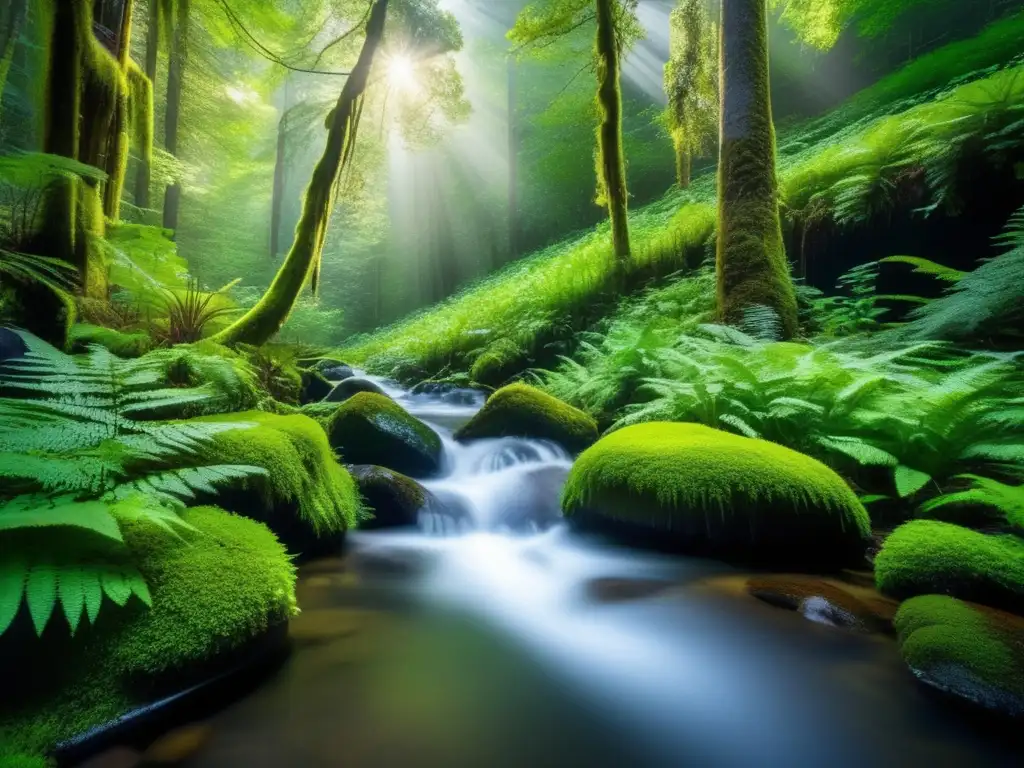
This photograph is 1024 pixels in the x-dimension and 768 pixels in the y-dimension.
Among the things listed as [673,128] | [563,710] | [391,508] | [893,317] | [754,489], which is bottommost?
[563,710]

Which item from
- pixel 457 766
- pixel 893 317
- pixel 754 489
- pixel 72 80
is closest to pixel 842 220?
pixel 893 317

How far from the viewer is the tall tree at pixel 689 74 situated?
34.0 feet

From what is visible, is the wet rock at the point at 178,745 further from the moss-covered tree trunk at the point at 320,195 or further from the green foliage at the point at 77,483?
the moss-covered tree trunk at the point at 320,195

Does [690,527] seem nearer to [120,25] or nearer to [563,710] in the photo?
[563,710]

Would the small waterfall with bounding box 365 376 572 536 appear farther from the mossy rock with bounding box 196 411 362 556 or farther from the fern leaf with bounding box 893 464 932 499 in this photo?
the fern leaf with bounding box 893 464 932 499

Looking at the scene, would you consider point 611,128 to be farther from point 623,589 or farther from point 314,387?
point 623,589

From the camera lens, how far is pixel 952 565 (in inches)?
98.8

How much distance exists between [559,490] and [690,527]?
1.50 meters

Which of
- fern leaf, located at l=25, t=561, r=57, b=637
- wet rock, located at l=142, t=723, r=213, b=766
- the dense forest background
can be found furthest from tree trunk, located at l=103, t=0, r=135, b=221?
wet rock, located at l=142, t=723, r=213, b=766

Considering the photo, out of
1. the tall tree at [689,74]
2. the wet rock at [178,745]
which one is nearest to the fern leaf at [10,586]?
the wet rock at [178,745]

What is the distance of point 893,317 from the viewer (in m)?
5.60

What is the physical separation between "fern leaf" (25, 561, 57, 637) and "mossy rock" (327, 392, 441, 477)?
3.46 m

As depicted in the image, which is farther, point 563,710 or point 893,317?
point 893,317

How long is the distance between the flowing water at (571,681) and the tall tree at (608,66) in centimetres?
696
